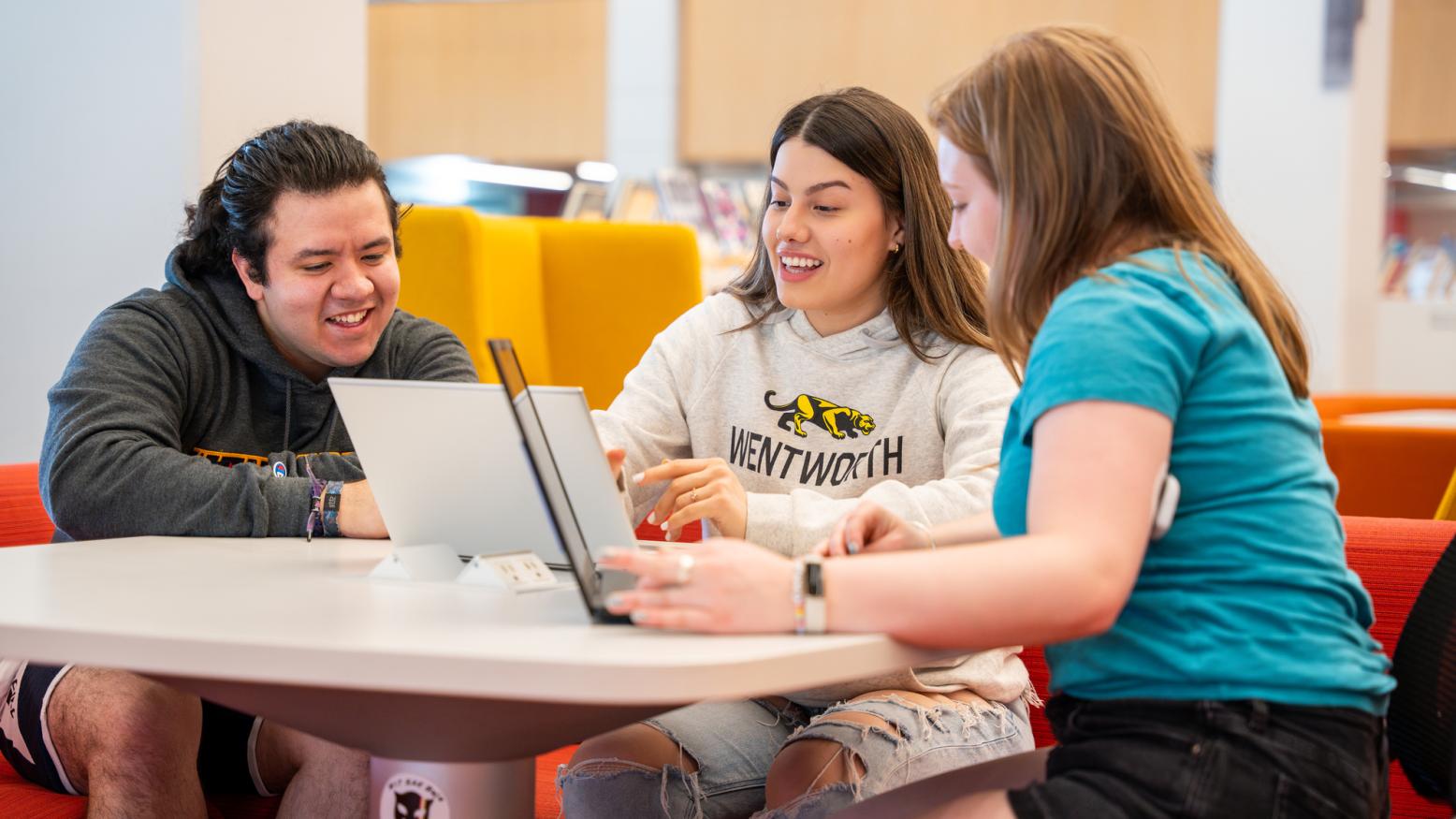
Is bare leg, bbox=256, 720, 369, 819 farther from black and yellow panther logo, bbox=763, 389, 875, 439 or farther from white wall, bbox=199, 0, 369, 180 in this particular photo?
white wall, bbox=199, 0, 369, 180

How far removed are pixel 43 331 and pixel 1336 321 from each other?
213 inches

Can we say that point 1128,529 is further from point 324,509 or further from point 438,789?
point 324,509

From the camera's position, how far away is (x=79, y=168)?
262 cm

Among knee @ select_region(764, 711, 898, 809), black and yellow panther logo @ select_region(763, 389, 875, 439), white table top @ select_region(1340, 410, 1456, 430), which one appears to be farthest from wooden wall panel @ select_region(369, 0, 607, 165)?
knee @ select_region(764, 711, 898, 809)

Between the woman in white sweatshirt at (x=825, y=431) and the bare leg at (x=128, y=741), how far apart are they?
397 millimetres

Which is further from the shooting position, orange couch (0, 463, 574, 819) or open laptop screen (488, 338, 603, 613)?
orange couch (0, 463, 574, 819)

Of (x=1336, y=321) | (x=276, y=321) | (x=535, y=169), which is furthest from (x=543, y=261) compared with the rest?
(x=535, y=169)

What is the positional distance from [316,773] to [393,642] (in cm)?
71

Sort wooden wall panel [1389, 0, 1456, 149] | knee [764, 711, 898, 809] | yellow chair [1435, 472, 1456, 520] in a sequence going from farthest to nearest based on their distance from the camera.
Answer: wooden wall panel [1389, 0, 1456, 149] < yellow chair [1435, 472, 1456, 520] < knee [764, 711, 898, 809]

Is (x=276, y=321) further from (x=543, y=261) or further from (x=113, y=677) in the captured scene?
(x=543, y=261)

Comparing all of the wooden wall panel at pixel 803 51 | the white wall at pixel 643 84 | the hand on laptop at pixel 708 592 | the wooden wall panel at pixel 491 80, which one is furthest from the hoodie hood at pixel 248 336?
the wooden wall panel at pixel 491 80

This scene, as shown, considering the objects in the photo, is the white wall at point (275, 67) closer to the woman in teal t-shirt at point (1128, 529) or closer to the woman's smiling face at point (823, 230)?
the woman's smiling face at point (823, 230)

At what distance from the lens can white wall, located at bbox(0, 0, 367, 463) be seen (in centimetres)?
254

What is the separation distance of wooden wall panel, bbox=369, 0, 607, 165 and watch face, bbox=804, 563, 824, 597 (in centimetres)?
830
